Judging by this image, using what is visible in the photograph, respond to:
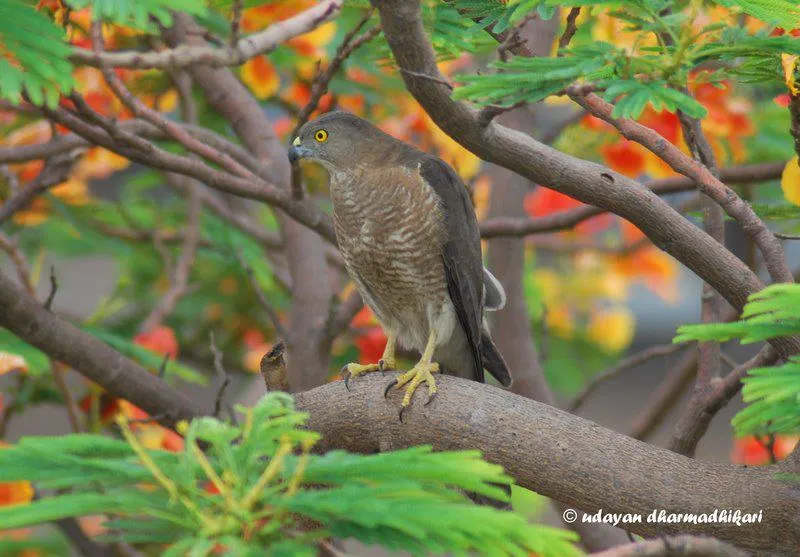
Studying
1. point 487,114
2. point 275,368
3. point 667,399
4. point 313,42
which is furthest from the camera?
point 667,399

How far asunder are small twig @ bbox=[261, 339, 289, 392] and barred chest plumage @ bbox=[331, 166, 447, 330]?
0.64m

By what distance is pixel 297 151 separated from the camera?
130 inches

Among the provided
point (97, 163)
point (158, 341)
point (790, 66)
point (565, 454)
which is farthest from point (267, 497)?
point (97, 163)

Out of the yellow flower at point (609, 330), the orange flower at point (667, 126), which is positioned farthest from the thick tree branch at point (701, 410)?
the yellow flower at point (609, 330)

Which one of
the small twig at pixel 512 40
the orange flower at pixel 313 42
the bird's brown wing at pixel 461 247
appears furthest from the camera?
the orange flower at pixel 313 42

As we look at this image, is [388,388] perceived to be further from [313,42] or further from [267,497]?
[313,42]

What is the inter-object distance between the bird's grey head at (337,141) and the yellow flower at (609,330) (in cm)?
229

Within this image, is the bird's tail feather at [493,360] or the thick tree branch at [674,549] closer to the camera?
the thick tree branch at [674,549]

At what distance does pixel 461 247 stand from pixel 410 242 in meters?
0.16

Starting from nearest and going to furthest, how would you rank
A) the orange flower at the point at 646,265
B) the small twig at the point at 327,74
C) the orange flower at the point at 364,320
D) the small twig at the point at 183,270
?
1. the small twig at the point at 327,74
2. the small twig at the point at 183,270
3. the orange flower at the point at 364,320
4. the orange flower at the point at 646,265

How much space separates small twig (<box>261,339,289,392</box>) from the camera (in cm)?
265

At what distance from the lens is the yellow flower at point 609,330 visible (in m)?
5.21

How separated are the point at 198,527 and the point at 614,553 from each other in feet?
2.06

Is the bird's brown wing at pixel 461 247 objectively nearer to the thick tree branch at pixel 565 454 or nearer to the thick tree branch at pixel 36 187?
the thick tree branch at pixel 565 454
